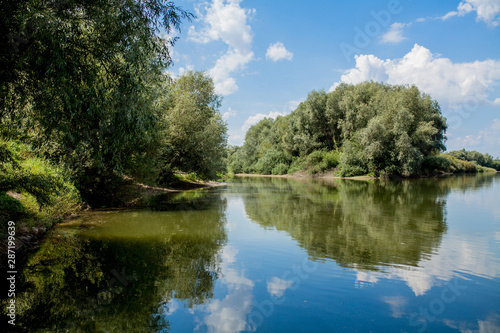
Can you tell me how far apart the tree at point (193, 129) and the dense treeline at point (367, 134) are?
2705 cm

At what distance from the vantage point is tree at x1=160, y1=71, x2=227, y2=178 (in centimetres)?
2591

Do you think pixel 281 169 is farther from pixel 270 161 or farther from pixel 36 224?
pixel 36 224

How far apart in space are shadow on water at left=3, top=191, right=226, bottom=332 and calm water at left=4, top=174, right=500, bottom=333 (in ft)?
0.10

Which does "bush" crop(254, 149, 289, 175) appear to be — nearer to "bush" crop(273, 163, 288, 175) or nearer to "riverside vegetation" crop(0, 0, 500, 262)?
"bush" crop(273, 163, 288, 175)

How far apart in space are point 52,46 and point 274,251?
754cm

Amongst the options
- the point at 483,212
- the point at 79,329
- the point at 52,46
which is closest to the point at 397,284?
the point at 79,329

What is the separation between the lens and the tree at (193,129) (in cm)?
2591

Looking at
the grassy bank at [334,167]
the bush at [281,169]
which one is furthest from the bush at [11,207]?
the bush at [281,169]

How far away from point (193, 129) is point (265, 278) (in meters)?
22.3

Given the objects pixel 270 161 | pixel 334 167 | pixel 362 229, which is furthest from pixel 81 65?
pixel 270 161

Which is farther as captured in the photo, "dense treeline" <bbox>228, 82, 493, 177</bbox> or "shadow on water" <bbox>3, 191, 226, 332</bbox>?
"dense treeline" <bbox>228, 82, 493, 177</bbox>

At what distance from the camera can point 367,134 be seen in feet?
154

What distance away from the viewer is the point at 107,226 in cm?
1153

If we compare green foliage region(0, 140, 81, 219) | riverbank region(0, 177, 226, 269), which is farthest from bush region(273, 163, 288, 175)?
green foliage region(0, 140, 81, 219)
